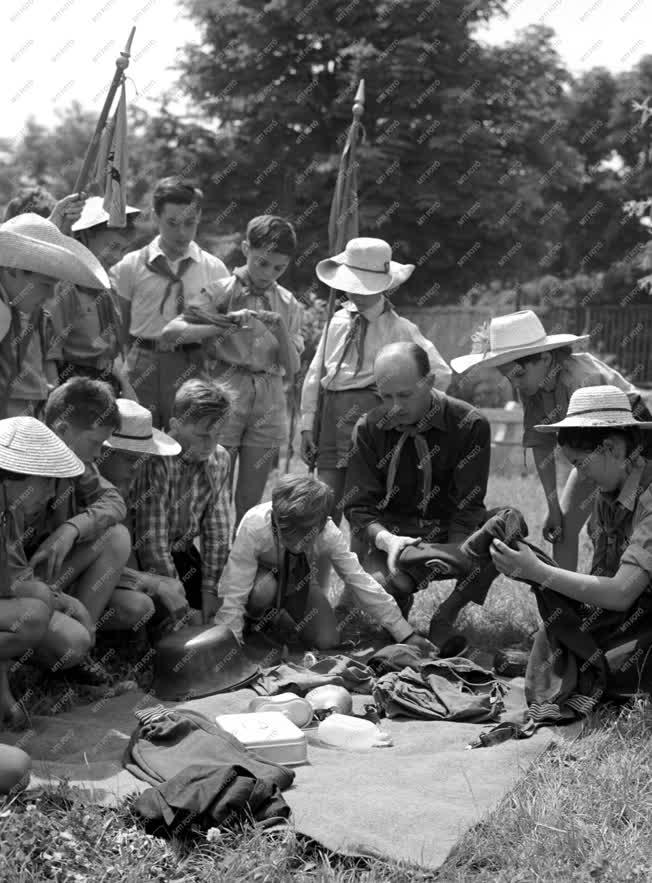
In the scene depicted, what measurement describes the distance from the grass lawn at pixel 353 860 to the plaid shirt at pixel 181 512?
1.96 metres

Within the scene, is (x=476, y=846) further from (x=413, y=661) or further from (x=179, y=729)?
(x=413, y=661)

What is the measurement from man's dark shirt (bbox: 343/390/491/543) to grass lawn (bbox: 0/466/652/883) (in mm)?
2187

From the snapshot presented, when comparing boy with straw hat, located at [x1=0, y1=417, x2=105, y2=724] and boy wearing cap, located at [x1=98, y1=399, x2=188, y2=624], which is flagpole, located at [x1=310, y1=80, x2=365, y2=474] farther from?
boy with straw hat, located at [x1=0, y1=417, x2=105, y2=724]

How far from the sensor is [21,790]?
3221mm

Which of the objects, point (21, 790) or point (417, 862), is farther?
point (21, 790)

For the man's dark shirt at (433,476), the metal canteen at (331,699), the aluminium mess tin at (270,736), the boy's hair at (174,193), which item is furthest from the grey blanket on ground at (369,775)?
the boy's hair at (174,193)

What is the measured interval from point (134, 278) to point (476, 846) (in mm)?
3837

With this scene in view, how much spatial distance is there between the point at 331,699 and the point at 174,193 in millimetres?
2923

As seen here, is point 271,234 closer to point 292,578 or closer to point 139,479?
point 139,479

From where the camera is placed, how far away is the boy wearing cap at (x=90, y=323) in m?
5.11

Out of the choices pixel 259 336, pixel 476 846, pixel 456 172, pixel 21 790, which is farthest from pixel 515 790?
pixel 456 172

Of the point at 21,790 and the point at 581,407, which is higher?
the point at 581,407

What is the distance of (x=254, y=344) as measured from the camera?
5.82 metres

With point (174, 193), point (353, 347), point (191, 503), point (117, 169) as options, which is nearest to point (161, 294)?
point (174, 193)
